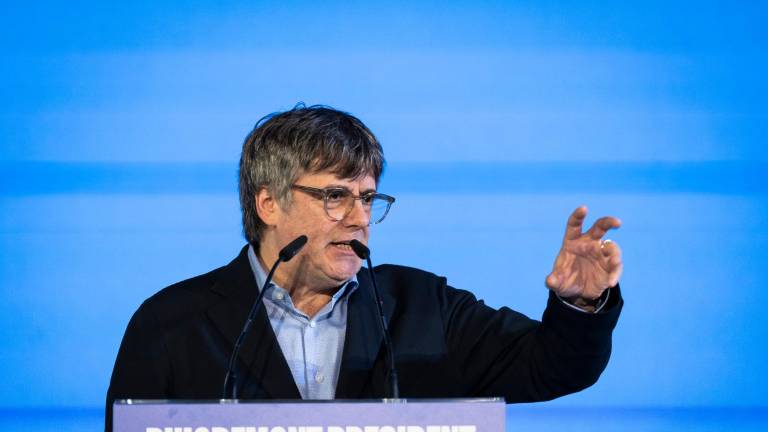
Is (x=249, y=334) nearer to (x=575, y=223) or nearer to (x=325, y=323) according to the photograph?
(x=325, y=323)

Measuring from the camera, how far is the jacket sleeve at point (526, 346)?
1827 mm

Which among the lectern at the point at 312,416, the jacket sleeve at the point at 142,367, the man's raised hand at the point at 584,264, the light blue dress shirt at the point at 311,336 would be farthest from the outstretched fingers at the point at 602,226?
the jacket sleeve at the point at 142,367

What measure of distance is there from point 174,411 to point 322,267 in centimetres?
62

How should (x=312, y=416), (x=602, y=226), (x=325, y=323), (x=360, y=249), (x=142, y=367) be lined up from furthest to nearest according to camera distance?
(x=325, y=323), (x=142, y=367), (x=360, y=249), (x=602, y=226), (x=312, y=416)

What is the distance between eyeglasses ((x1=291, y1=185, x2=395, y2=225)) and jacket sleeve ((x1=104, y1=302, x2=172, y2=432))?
40 cm

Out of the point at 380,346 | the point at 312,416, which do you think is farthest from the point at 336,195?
the point at 312,416

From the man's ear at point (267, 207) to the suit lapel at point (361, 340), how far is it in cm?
22

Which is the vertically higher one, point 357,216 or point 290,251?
point 357,216

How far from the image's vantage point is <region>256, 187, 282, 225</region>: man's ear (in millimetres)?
2124

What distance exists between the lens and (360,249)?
1.86 meters

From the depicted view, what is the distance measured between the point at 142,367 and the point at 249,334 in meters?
0.21

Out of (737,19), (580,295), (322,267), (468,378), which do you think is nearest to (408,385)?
(468,378)

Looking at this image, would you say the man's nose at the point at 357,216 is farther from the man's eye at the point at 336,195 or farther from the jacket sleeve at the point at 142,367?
the jacket sleeve at the point at 142,367

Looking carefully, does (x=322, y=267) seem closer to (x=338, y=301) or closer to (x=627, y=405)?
(x=338, y=301)
